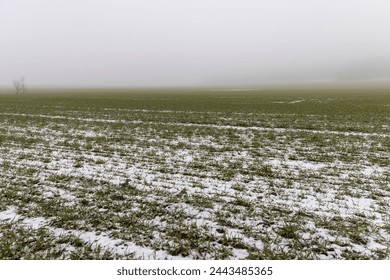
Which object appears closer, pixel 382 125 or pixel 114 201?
pixel 114 201

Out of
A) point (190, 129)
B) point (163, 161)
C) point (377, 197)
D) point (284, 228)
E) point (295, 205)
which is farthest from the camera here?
point (190, 129)

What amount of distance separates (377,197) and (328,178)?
4.78ft

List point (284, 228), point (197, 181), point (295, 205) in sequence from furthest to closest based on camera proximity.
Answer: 1. point (197, 181)
2. point (295, 205)
3. point (284, 228)

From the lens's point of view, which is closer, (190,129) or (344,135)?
(344,135)

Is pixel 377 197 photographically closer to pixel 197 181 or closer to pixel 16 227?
pixel 197 181

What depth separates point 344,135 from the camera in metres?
13.4
